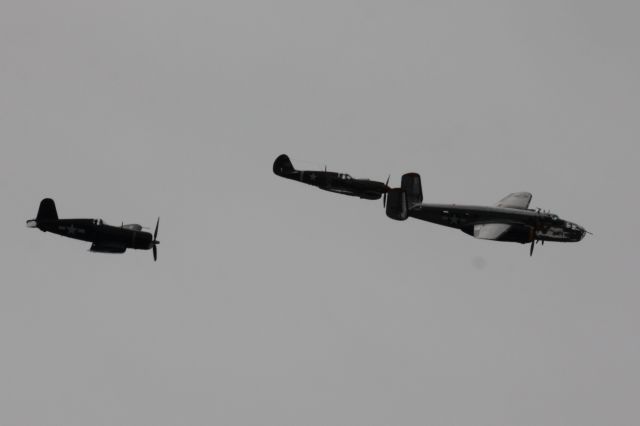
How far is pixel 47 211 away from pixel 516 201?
35516 millimetres

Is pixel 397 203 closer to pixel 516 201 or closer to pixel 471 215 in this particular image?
pixel 471 215

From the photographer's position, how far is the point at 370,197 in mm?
82750

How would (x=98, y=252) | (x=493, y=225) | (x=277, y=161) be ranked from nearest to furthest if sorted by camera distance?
(x=98, y=252), (x=493, y=225), (x=277, y=161)

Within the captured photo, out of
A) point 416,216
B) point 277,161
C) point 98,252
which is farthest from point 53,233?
point 416,216

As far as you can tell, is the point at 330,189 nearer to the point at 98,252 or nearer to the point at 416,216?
the point at 416,216

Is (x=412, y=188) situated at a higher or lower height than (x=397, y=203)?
higher

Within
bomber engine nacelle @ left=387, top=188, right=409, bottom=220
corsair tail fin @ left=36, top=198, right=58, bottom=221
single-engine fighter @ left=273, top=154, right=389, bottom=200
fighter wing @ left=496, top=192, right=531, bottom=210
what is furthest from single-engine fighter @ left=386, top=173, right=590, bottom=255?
corsair tail fin @ left=36, top=198, right=58, bottom=221

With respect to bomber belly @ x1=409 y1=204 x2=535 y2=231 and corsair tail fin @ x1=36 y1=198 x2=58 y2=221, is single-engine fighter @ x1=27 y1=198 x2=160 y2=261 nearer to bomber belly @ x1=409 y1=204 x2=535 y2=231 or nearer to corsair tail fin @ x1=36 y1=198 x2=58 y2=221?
corsair tail fin @ x1=36 y1=198 x2=58 y2=221

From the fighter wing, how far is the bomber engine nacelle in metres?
9.77

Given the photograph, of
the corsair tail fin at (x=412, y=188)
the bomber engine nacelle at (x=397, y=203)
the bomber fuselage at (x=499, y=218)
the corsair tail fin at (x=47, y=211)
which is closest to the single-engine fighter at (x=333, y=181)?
the corsair tail fin at (x=412, y=188)

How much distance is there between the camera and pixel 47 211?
74875mm

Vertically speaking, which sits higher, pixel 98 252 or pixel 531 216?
pixel 531 216

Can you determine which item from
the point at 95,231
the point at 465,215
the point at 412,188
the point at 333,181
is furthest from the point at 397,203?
the point at 95,231

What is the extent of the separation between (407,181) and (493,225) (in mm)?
7530
